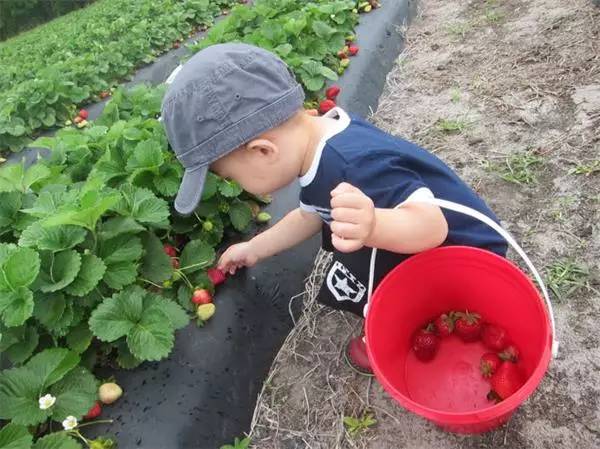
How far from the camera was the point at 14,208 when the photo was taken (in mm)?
1976

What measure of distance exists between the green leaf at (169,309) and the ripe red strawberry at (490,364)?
96 cm

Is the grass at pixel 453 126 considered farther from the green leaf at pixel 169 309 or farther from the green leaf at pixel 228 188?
the green leaf at pixel 169 309

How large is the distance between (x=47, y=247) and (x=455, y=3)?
15.0ft

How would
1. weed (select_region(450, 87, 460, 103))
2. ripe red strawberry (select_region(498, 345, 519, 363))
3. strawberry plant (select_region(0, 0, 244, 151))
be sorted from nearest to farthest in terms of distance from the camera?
1. ripe red strawberry (select_region(498, 345, 519, 363))
2. weed (select_region(450, 87, 460, 103))
3. strawberry plant (select_region(0, 0, 244, 151))

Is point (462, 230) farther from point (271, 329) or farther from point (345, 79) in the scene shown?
point (345, 79)

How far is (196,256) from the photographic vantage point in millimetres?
2018

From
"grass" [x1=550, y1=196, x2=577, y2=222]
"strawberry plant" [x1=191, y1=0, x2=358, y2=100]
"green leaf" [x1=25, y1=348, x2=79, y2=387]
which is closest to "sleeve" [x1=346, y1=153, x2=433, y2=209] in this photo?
"green leaf" [x1=25, y1=348, x2=79, y2=387]

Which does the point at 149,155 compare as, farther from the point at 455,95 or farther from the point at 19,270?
Result: the point at 455,95

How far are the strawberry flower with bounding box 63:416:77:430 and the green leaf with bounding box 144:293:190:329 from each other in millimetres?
370

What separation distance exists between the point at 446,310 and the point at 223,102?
1085 millimetres

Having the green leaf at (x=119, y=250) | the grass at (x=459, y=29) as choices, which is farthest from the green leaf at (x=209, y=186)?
the grass at (x=459, y=29)

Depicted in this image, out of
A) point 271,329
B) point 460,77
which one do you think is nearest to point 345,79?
point 460,77

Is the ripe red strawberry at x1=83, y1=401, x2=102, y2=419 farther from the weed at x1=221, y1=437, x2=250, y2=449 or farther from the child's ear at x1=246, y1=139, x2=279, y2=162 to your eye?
the child's ear at x1=246, y1=139, x2=279, y2=162

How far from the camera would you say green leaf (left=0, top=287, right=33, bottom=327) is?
152 cm
